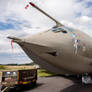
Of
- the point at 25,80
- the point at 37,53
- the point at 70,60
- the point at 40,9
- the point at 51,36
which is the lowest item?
the point at 25,80

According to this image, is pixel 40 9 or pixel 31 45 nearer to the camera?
pixel 31 45

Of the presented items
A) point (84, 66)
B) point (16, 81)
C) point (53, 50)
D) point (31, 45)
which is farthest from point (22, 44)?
point (16, 81)

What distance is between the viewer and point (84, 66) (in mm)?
6199

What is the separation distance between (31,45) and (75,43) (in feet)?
8.00

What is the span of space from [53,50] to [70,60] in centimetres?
110

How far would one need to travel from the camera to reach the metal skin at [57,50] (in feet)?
16.0

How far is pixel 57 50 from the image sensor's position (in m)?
5.12

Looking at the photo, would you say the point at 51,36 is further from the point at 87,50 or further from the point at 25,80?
the point at 25,80

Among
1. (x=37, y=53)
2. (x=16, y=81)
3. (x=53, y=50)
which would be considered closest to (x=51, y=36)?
(x=53, y=50)

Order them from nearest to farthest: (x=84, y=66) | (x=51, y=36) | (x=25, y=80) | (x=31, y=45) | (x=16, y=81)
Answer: (x=31, y=45) < (x=51, y=36) < (x=84, y=66) < (x=16, y=81) < (x=25, y=80)

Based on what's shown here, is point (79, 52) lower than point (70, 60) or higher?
higher

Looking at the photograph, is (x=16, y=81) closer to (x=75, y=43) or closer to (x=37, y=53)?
(x=37, y=53)

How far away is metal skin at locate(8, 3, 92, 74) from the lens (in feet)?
16.0

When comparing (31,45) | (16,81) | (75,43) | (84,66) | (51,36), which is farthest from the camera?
(16,81)
